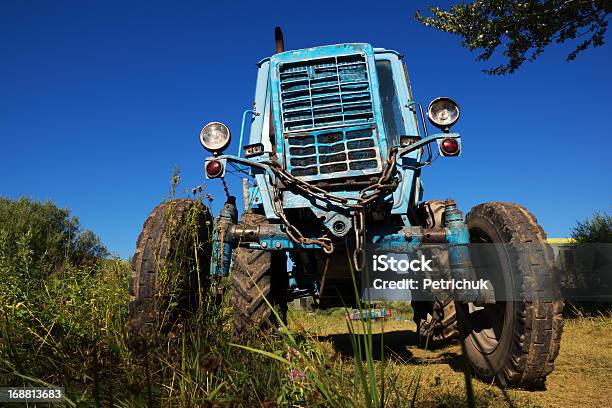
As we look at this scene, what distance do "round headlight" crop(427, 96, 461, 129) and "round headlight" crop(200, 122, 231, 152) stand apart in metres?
1.87

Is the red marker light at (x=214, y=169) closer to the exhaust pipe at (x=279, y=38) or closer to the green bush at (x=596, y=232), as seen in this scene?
the exhaust pipe at (x=279, y=38)

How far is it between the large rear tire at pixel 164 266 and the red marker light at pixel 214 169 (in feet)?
1.59

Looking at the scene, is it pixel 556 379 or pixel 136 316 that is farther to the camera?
pixel 556 379

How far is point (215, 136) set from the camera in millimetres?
4000

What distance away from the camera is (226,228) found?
147 inches

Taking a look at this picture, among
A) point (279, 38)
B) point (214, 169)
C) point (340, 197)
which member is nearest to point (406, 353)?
point (340, 197)

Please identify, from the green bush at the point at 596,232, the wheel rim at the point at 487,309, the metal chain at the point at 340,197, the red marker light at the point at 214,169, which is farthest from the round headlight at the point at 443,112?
the green bush at the point at 596,232

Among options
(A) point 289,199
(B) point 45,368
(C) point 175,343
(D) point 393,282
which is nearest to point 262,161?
(A) point 289,199

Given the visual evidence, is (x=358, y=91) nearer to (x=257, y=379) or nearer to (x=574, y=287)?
(x=257, y=379)

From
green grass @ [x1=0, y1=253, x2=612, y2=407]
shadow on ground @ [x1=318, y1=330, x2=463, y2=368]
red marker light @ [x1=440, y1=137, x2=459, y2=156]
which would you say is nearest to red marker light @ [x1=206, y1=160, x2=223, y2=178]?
green grass @ [x1=0, y1=253, x2=612, y2=407]

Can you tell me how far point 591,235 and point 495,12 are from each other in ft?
17.8

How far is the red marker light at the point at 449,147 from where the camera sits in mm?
3713

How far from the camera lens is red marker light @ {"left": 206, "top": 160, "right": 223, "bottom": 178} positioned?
3910 millimetres

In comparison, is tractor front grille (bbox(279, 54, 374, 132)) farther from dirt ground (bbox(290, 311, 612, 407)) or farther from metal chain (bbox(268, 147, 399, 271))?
dirt ground (bbox(290, 311, 612, 407))
